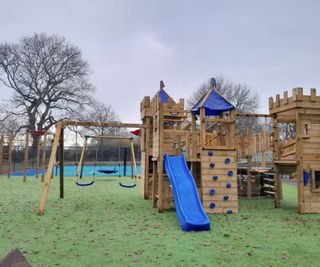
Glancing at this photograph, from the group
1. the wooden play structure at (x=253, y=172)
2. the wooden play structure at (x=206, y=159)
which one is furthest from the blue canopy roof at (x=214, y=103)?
the wooden play structure at (x=253, y=172)

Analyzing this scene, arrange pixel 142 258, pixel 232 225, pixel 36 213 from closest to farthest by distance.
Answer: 1. pixel 142 258
2. pixel 232 225
3. pixel 36 213

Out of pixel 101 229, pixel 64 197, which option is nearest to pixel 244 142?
pixel 64 197

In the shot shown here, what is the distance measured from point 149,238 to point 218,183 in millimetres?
3358

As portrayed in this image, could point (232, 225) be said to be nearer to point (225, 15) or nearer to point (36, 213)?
point (36, 213)

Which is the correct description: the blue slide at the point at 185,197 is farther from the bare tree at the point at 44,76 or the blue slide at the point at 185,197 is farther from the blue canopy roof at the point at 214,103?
the bare tree at the point at 44,76

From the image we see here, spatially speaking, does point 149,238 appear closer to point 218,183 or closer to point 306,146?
point 218,183

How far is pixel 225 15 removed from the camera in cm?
1041

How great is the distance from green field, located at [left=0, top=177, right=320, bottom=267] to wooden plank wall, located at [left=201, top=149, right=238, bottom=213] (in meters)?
0.45

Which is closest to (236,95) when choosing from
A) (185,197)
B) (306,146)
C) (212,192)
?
(306,146)

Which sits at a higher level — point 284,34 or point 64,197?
point 284,34

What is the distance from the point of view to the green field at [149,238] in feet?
13.7

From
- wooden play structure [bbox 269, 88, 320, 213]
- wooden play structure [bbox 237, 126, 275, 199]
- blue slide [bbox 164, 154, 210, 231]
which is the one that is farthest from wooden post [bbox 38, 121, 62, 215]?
wooden play structure [bbox 269, 88, 320, 213]

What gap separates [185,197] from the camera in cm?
704

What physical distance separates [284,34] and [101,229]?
9.63 metres
